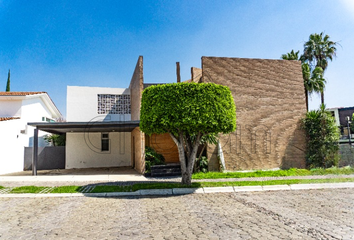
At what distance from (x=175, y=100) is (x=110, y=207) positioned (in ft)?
12.0

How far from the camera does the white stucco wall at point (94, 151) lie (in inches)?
660

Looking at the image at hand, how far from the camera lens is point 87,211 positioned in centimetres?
561

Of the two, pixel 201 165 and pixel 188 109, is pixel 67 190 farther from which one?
pixel 201 165

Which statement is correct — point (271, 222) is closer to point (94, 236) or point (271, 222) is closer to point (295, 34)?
point (94, 236)

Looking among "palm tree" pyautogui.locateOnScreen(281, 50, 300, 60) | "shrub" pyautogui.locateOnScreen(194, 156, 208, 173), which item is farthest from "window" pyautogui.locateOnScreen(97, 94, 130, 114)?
"palm tree" pyautogui.locateOnScreen(281, 50, 300, 60)

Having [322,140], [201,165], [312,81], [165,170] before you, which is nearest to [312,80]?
[312,81]

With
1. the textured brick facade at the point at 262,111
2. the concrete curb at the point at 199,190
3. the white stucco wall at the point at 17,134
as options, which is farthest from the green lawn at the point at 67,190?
the white stucco wall at the point at 17,134

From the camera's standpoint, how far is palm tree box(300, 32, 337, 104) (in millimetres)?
23438

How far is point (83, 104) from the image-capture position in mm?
18500

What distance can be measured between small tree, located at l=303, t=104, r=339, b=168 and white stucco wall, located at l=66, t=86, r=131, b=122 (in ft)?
44.1

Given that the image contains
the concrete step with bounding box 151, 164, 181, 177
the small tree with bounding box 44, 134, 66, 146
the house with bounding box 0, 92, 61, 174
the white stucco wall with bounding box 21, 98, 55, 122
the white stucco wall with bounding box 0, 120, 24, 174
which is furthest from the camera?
the small tree with bounding box 44, 134, 66, 146

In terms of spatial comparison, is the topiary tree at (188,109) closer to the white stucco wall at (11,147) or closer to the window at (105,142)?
the window at (105,142)

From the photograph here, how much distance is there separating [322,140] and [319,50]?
14.2 m

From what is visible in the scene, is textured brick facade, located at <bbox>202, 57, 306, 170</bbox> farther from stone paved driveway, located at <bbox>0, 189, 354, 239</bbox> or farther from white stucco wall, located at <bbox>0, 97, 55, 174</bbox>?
white stucco wall, located at <bbox>0, 97, 55, 174</bbox>
